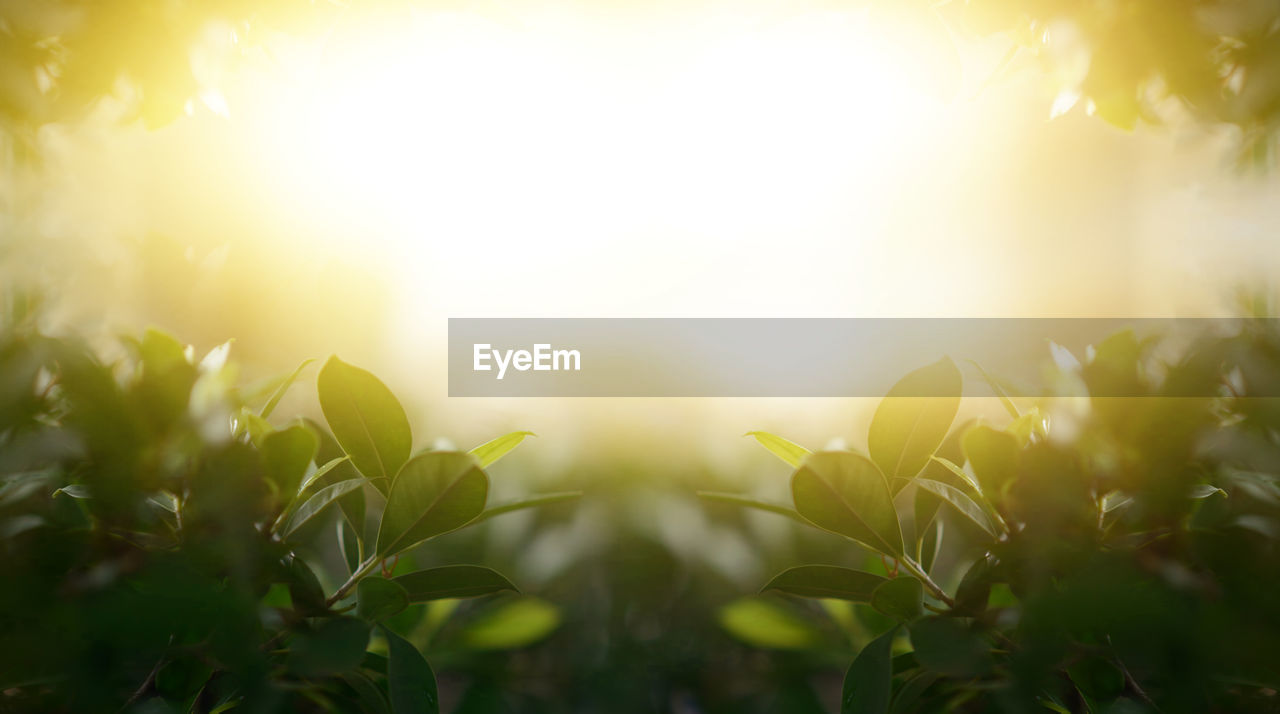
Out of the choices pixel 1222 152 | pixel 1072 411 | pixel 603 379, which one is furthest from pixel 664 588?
pixel 1222 152

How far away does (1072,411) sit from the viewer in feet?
1.10

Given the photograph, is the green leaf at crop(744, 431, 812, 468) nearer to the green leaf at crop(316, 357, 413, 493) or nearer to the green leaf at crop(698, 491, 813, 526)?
the green leaf at crop(698, 491, 813, 526)

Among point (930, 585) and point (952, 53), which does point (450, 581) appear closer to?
point (930, 585)

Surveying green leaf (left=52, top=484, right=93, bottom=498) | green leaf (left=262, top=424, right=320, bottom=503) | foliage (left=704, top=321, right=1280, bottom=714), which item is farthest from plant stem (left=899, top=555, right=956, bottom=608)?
green leaf (left=52, top=484, right=93, bottom=498)

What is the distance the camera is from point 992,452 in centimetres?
32

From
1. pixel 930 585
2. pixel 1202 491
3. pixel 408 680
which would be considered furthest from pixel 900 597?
pixel 408 680

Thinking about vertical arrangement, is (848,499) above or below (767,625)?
above

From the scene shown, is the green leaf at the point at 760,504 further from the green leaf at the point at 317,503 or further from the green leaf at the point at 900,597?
the green leaf at the point at 317,503

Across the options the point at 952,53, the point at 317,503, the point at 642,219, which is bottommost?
the point at 317,503

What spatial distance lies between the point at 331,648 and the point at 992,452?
1.26 ft

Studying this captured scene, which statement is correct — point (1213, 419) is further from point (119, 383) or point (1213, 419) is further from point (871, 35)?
point (119, 383)

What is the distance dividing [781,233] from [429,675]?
1.52ft

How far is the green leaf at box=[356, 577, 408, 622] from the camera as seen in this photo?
1.04 ft

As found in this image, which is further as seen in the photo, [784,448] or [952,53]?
[952,53]
